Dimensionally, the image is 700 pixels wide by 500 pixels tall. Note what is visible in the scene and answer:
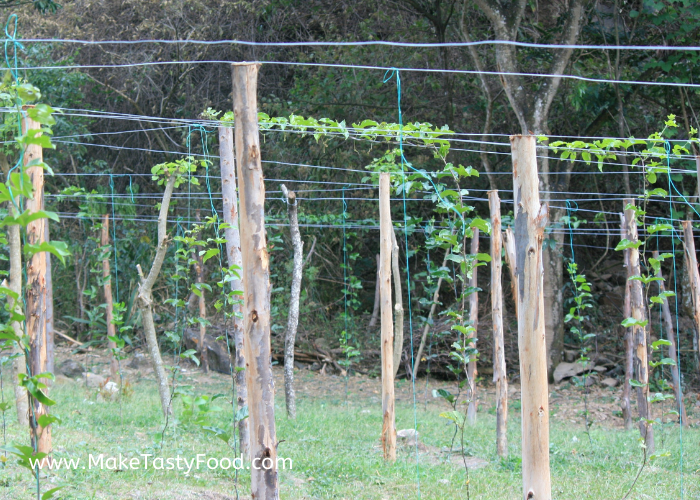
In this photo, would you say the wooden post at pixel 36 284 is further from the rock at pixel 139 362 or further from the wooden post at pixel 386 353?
the rock at pixel 139 362

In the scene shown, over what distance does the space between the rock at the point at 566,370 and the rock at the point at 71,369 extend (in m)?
6.91

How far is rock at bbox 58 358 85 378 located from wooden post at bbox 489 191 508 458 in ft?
19.6

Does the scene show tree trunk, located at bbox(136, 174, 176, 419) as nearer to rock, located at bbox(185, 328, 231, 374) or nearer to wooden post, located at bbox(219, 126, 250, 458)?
wooden post, located at bbox(219, 126, 250, 458)

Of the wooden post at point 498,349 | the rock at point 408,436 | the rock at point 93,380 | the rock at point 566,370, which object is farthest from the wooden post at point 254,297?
the rock at point 566,370

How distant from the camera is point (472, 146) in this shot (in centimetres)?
1043

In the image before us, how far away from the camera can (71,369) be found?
29.3 ft

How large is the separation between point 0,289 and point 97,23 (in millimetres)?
10743

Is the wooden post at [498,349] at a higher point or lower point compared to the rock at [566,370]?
higher

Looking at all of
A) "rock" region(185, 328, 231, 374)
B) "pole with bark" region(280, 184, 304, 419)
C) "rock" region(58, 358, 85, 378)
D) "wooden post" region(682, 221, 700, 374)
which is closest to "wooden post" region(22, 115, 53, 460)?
"pole with bark" region(280, 184, 304, 419)

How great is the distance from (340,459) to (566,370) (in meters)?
5.88

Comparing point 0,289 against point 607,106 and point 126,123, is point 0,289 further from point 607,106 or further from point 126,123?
point 126,123

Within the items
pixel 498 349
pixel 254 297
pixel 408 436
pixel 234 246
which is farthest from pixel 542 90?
pixel 254 297

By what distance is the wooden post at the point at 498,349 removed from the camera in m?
5.48

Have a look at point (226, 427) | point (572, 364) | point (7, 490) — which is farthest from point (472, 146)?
point (7, 490)
